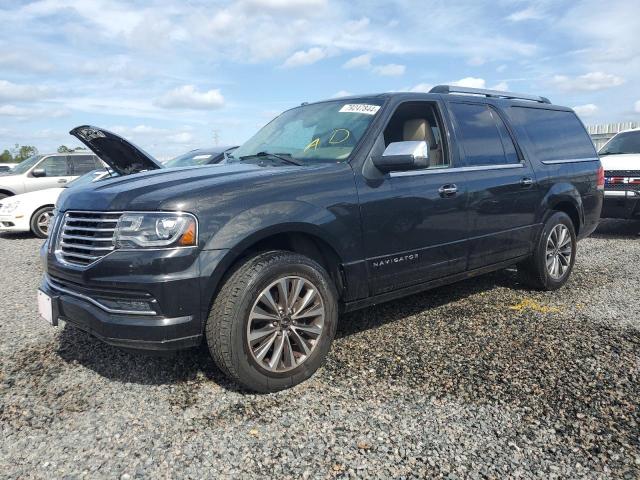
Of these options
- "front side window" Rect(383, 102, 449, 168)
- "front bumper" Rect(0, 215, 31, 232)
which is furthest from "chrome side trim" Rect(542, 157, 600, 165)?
"front bumper" Rect(0, 215, 31, 232)

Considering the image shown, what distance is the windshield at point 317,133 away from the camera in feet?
12.2

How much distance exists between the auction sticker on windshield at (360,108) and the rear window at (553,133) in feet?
5.75

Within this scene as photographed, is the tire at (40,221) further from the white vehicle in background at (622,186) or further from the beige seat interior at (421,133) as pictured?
the white vehicle in background at (622,186)

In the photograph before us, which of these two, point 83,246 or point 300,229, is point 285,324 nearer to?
point 300,229

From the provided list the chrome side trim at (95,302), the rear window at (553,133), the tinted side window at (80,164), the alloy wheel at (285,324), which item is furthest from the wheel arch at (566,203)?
the tinted side window at (80,164)

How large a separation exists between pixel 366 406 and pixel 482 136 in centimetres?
270

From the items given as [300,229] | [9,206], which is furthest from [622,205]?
[9,206]

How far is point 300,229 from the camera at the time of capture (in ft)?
10.3

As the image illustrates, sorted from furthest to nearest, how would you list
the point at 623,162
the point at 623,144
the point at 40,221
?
the point at 40,221, the point at 623,144, the point at 623,162

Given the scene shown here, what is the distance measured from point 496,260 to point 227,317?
109 inches

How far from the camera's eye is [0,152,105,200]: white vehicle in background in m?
13.0

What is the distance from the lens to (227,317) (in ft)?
9.36

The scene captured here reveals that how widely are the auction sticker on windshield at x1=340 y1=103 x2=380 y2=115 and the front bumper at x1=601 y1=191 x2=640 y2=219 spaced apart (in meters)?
6.30

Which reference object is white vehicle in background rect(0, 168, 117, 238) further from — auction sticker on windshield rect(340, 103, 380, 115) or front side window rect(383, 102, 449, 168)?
front side window rect(383, 102, 449, 168)
